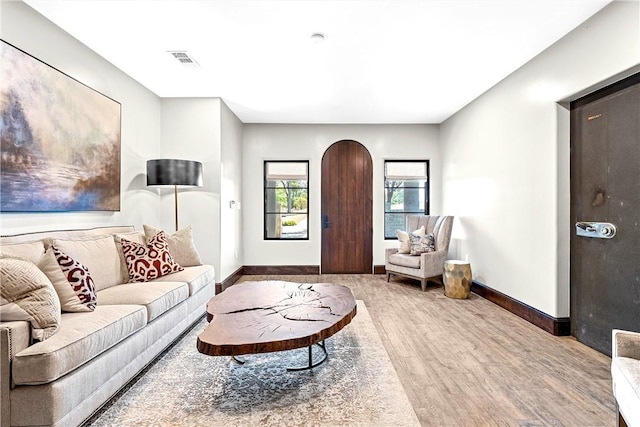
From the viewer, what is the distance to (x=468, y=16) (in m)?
2.59

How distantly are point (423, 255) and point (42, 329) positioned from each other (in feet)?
14.0

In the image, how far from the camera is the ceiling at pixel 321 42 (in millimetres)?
2506

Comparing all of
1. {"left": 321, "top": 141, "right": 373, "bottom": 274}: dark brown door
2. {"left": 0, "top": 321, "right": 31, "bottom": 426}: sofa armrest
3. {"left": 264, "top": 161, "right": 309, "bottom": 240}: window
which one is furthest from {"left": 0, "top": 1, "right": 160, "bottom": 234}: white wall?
{"left": 321, "top": 141, "right": 373, "bottom": 274}: dark brown door

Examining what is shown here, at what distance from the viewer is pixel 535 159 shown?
3336mm

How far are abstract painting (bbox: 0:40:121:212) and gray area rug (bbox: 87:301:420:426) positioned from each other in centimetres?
161

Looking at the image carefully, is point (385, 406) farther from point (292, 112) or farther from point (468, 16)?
point (292, 112)

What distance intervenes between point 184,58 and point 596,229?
13.3ft

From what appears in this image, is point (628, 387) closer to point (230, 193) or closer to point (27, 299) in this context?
point (27, 299)

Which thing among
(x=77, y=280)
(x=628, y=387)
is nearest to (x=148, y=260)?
(x=77, y=280)

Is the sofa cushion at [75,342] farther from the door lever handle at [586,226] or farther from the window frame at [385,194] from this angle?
the window frame at [385,194]

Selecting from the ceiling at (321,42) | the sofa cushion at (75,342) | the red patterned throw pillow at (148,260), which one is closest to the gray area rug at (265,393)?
the sofa cushion at (75,342)

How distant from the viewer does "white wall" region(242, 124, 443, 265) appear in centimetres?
589

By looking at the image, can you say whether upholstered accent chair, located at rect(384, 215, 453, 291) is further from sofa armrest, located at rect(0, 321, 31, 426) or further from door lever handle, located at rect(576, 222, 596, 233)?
sofa armrest, located at rect(0, 321, 31, 426)

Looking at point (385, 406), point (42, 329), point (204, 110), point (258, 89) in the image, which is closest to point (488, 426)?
point (385, 406)
